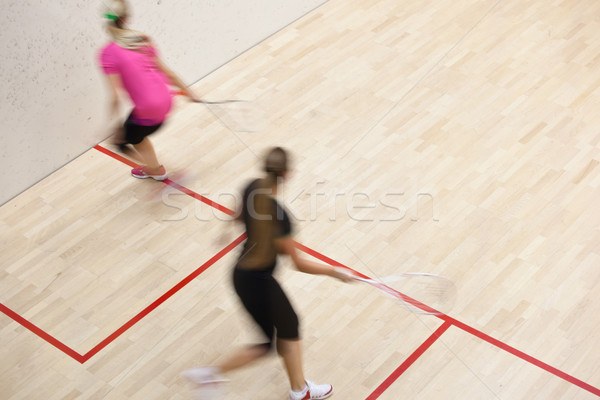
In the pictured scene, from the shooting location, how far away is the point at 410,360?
3.09 metres

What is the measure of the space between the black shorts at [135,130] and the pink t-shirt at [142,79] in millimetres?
28

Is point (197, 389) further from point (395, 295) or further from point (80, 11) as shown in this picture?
point (80, 11)

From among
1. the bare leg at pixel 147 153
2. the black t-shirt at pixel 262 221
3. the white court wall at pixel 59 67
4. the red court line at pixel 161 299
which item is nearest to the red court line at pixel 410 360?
the black t-shirt at pixel 262 221

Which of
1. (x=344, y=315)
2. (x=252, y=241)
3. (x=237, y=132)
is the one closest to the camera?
(x=252, y=241)

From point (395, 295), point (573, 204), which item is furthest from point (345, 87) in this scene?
point (395, 295)

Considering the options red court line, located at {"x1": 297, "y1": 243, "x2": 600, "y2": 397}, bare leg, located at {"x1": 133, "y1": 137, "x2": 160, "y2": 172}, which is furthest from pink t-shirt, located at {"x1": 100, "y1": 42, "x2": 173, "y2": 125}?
red court line, located at {"x1": 297, "y1": 243, "x2": 600, "y2": 397}

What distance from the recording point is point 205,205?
12.9 feet

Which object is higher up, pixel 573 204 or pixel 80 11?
pixel 80 11

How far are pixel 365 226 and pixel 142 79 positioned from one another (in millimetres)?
1190

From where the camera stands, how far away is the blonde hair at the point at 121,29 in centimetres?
350

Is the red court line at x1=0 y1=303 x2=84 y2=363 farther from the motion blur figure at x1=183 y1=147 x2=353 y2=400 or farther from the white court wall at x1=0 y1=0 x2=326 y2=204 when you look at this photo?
the white court wall at x1=0 y1=0 x2=326 y2=204

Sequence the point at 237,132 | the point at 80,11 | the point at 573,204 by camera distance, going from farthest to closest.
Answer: the point at 237,132, the point at 80,11, the point at 573,204

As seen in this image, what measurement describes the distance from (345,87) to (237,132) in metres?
0.70

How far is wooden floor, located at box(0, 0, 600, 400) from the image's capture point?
10.2ft
